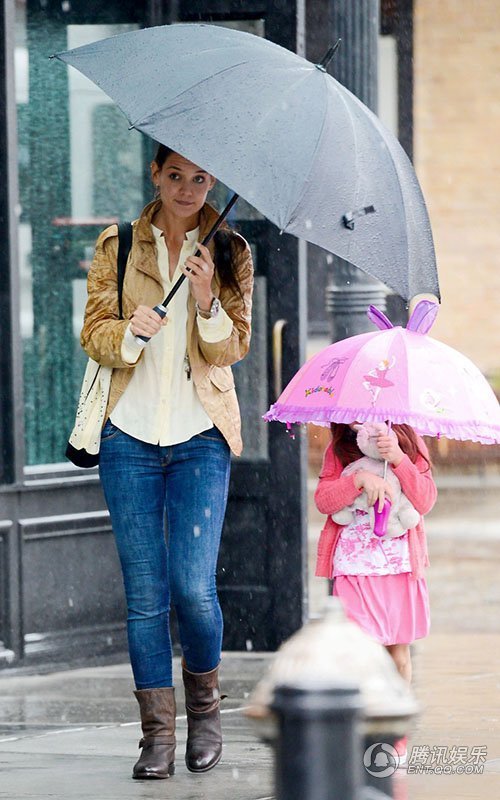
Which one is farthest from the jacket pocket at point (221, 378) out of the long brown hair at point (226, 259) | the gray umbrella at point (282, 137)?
the gray umbrella at point (282, 137)

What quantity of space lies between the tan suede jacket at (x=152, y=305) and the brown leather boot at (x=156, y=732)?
802mm

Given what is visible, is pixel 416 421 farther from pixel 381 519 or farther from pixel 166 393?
pixel 166 393

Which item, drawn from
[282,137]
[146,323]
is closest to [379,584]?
[146,323]

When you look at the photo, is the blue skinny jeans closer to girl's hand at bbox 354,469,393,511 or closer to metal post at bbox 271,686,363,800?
girl's hand at bbox 354,469,393,511

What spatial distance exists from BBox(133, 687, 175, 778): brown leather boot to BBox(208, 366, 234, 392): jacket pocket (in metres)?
0.95

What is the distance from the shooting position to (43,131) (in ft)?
23.7

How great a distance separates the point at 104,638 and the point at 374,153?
3.26 m

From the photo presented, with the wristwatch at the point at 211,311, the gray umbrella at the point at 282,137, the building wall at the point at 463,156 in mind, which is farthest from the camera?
the building wall at the point at 463,156

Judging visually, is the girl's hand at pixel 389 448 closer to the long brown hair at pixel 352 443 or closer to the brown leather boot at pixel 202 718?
the long brown hair at pixel 352 443

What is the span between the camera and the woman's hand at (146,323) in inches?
183

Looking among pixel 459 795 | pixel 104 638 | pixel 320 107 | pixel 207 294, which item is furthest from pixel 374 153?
pixel 104 638

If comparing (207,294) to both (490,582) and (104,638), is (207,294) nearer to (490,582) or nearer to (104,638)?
(104,638)

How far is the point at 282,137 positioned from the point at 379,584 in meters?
1.44

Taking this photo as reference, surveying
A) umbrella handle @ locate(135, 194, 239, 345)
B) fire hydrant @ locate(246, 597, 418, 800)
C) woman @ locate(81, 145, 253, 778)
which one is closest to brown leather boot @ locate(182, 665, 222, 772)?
woman @ locate(81, 145, 253, 778)
